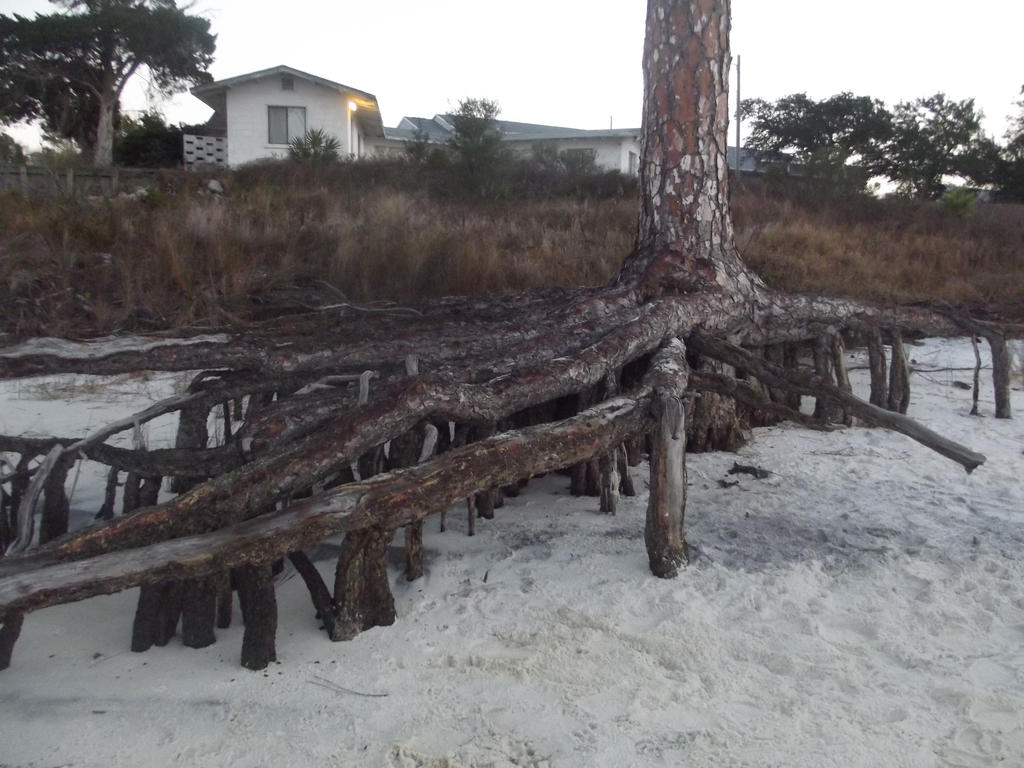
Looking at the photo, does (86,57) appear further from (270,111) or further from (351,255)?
(351,255)

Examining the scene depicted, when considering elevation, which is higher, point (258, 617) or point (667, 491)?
point (667, 491)

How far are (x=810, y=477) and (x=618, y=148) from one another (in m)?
24.0

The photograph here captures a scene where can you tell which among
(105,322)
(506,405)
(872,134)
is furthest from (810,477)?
(872,134)

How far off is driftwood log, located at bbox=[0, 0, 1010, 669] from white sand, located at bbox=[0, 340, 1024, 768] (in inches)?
Answer: 7.1

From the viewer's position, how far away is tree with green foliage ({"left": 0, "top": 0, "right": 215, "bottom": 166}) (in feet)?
80.8

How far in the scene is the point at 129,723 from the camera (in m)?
2.34

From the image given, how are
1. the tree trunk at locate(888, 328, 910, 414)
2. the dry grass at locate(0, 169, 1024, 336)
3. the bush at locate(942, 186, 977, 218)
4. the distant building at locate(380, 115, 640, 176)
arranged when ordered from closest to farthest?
the tree trunk at locate(888, 328, 910, 414)
the dry grass at locate(0, 169, 1024, 336)
the bush at locate(942, 186, 977, 218)
the distant building at locate(380, 115, 640, 176)

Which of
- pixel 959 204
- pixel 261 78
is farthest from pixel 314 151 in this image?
pixel 959 204

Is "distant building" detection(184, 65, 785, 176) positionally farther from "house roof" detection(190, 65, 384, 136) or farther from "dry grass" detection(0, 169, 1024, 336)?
"dry grass" detection(0, 169, 1024, 336)

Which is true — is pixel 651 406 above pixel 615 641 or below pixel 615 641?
above

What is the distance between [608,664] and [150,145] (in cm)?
2432

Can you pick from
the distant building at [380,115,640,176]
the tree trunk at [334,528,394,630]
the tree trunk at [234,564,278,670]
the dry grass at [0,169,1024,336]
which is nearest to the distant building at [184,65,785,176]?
the distant building at [380,115,640,176]

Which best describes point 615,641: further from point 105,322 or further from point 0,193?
point 0,193

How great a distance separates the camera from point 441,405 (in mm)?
3234
